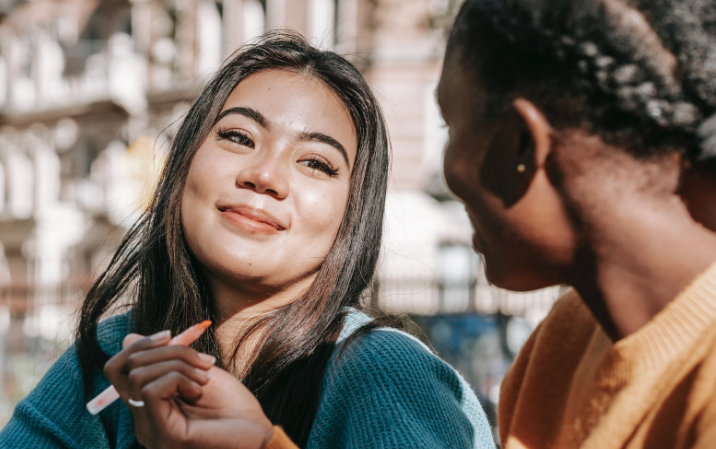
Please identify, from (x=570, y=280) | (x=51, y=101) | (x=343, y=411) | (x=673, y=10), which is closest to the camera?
(x=673, y=10)

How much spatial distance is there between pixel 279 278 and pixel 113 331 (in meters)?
0.57

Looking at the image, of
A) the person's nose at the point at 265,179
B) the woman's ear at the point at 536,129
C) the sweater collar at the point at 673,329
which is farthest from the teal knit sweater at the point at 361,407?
the woman's ear at the point at 536,129

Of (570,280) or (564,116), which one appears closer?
(564,116)

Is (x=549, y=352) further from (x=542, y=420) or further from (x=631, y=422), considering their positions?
(x=631, y=422)

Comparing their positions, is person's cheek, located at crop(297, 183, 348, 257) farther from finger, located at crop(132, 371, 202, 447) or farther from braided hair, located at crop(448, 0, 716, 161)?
braided hair, located at crop(448, 0, 716, 161)

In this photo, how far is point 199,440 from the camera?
129cm

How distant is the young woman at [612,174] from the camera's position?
3.44 ft

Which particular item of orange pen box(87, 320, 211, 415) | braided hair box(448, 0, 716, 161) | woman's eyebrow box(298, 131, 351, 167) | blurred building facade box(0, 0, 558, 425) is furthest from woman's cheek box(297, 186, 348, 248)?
blurred building facade box(0, 0, 558, 425)

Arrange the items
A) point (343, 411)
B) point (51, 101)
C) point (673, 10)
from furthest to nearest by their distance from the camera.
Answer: point (51, 101), point (343, 411), point (673, 10)

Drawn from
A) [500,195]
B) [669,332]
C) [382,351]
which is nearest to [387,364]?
[382,351]

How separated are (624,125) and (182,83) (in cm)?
1798

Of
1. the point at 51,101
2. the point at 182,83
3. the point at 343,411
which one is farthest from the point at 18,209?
the point at 343,411

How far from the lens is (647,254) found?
1.10 m

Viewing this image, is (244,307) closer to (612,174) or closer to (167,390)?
(167,390)
